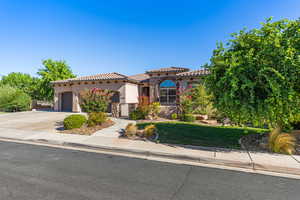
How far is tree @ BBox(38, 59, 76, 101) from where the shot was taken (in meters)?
26.8

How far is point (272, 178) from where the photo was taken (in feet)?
12.8

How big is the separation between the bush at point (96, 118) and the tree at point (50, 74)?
72.0 feet

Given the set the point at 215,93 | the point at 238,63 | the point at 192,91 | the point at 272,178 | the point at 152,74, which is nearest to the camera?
the point at 272,178

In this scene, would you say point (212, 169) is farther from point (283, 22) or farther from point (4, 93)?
point (4, 93)

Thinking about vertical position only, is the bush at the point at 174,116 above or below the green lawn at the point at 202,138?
above

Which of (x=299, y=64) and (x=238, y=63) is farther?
(x=238, y=63)

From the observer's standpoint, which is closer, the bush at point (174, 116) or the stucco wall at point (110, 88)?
the bush at point (174, 116)

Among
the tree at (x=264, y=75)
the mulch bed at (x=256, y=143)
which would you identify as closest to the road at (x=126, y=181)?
the mulch bed at (x=256, y=143)

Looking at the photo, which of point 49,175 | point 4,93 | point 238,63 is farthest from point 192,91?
point 4,93

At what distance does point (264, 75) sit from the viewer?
5.10m

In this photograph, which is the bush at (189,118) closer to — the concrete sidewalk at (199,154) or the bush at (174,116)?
the bush at (174,116)

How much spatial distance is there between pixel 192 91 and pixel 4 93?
2465 centimetres

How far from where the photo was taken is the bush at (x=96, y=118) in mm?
9655

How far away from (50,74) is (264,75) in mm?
30694
